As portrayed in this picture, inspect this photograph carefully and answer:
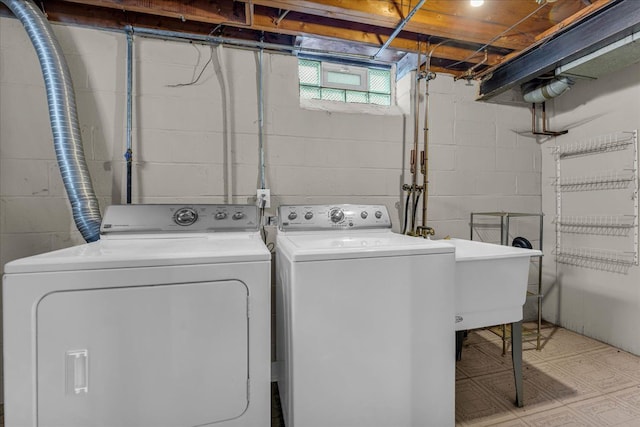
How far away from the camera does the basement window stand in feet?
7.50

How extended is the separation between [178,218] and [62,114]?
0.78 m

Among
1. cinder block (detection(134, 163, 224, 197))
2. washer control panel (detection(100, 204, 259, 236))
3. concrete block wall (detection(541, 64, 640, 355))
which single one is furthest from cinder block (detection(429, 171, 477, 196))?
cinder block (detection(134, 163, 224, 197))

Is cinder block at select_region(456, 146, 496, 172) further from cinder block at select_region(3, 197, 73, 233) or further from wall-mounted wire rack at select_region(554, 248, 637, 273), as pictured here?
cinder block at select_region(3, 197, 73, 233)

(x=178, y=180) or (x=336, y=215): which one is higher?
(x=178, y=180)

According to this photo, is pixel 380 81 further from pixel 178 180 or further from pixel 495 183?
pixel 178 180

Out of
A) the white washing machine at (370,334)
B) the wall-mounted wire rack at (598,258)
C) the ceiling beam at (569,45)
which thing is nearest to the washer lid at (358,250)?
the white washing machine at (370,334)

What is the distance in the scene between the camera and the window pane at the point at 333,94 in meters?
2.32

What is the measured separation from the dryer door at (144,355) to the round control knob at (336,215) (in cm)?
79

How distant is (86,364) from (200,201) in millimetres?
1097

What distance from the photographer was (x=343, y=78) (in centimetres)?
233

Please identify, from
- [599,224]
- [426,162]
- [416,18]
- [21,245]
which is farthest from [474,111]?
[21,245]

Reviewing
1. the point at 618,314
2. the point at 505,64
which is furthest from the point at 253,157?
the point at 618,314

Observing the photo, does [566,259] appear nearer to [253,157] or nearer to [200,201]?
[253,157]

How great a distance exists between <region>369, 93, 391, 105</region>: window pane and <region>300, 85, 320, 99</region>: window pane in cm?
43
